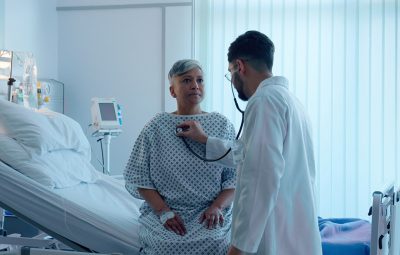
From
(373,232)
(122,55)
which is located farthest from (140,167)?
(122,55)

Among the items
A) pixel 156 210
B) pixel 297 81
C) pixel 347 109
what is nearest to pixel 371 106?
pixel 347 109

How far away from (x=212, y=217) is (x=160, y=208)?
196mm

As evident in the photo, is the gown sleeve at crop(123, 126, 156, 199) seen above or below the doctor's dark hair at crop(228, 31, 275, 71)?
below

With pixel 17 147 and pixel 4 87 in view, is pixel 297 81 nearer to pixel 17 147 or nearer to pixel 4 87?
pixel 4 87

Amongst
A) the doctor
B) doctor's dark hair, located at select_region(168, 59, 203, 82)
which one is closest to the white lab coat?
the doctor

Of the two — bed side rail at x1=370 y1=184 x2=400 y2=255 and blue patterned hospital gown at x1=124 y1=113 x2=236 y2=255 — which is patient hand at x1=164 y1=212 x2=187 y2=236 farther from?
bed side rail at x1=370 y1=184 x2=400 y2=255

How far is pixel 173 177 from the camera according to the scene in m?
1.82

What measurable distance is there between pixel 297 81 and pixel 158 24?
4.30 feet

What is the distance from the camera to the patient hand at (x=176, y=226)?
68.7 inches

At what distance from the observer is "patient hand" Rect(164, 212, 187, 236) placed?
68.7 inches

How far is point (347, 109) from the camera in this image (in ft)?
12.3

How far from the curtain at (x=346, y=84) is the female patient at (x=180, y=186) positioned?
2066 millimetres

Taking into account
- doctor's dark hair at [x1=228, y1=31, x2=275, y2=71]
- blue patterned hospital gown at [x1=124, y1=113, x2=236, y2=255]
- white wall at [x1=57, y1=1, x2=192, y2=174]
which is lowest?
blue patterned hospital gown at [x1=124, y1=113, x2=236, y2=255]

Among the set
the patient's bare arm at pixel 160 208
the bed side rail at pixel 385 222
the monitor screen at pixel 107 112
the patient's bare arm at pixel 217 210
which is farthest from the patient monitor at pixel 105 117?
the bed side rail at pixel 385 222
